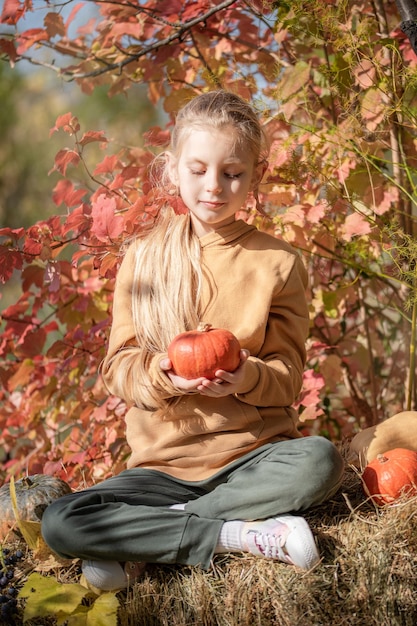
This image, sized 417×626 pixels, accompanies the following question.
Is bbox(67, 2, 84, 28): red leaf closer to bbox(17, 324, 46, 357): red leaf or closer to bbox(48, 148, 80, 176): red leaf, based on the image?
bbox(48, 148, 80, 176): red leaf

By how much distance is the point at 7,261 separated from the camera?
2.75 meters

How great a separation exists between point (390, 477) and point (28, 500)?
110 cm

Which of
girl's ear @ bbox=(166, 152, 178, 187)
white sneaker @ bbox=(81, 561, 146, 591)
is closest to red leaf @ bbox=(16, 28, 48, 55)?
girl's ear @ bbox=(166, 152, 178, 187)

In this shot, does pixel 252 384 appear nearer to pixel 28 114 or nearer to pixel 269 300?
pixel 269 300

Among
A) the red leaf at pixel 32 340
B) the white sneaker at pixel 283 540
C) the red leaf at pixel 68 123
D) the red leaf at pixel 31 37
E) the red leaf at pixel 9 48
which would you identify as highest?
the red leaf at pixel 31 37

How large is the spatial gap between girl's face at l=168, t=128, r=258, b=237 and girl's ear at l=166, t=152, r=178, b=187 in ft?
0.30

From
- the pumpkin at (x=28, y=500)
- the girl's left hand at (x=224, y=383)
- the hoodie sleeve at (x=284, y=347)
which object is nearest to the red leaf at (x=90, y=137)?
the hoodie sleeve at (x=284, y=347)

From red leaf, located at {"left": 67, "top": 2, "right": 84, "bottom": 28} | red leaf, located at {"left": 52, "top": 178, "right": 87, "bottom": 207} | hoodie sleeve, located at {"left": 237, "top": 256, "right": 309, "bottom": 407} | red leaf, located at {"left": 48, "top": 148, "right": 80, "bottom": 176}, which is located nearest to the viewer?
hoodie sleeve, located at {"left": 237, "top": 256, "right": 309, "bottom": 407}

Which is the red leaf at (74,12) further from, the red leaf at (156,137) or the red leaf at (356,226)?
the red leaf at (356,226)

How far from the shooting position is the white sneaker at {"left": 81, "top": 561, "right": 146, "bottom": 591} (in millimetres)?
2174

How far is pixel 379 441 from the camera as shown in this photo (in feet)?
8.75

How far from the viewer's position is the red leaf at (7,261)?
2.74m

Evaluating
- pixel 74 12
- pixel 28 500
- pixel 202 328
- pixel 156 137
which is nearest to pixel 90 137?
pixel 156 137

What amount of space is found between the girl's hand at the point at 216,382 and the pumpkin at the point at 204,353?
0.6 inches
